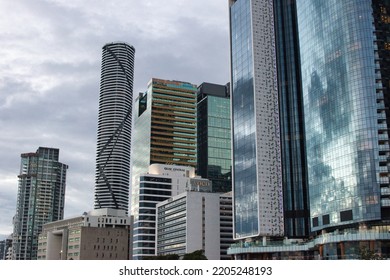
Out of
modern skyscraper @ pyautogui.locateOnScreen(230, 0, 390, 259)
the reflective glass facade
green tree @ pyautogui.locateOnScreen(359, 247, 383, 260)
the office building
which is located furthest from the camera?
the reflective glass facade

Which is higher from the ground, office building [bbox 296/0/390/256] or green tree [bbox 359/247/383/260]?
office building [bbox 296/0/390/256]

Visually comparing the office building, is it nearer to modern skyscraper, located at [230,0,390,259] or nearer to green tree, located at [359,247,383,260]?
modern skyscraper, located at [230,0,390,259]

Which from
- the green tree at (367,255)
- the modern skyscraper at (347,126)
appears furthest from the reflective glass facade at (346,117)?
the green tree at (367,255)

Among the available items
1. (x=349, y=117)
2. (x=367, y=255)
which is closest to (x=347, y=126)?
(x=349, y=117)

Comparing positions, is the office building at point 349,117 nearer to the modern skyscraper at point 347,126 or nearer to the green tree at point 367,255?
the modern skyscraper at point 347,126

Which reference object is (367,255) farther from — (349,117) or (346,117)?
(346,117)

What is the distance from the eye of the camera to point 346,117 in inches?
5910

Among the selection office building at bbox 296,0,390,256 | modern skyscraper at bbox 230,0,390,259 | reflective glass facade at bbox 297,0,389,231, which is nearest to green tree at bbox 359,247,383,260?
modern skyscraper at bbox 230,0,390,259

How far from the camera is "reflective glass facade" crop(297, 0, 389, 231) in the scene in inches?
5605

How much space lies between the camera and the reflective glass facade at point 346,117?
5605 inches
